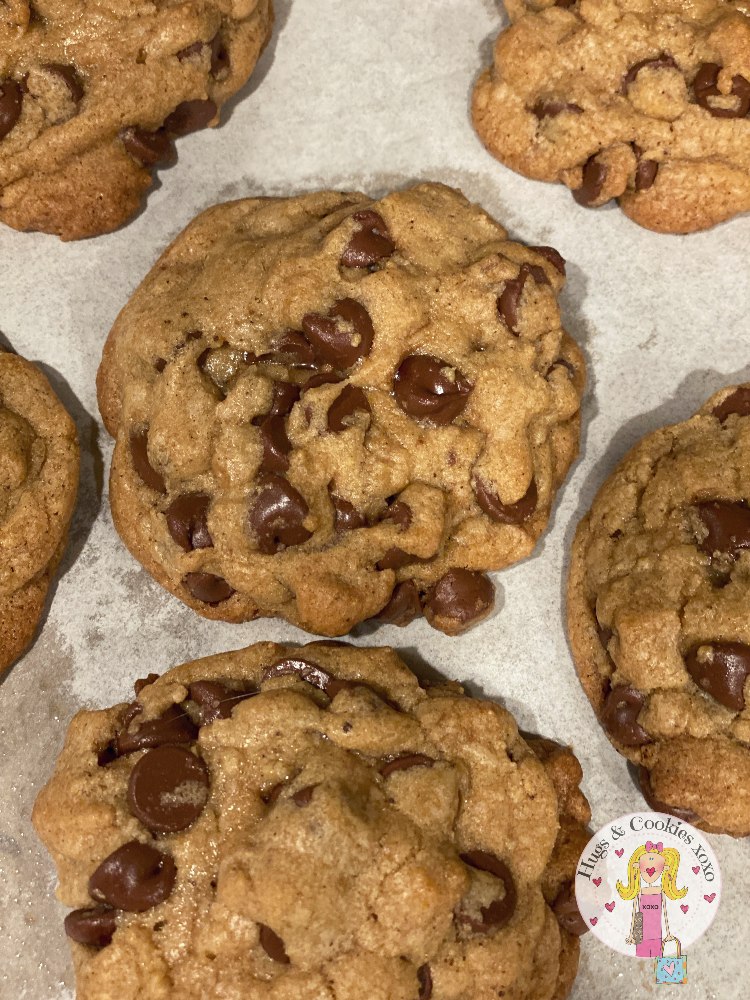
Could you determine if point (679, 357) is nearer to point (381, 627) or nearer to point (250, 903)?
point (381, 627)

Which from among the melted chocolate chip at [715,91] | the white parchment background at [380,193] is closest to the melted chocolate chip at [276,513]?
the white parchment background at [380,193]

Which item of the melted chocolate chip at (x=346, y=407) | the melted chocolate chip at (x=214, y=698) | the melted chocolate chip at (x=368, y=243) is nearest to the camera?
the melted chocolate chip at (x=214, y=698)

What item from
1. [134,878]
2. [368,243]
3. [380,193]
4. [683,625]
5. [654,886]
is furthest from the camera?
[380,193]

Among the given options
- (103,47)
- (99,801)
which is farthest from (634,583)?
(103,47)

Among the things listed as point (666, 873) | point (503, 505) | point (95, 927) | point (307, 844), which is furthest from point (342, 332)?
point (666, 873)

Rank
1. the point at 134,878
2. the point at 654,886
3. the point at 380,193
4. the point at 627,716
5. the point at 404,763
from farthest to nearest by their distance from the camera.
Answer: the point at 380,193, the point at 654,886, the point at 627,716, the point at 404,763, the point at 134,878

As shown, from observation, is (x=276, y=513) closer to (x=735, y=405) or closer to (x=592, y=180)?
(x=735, y=405)

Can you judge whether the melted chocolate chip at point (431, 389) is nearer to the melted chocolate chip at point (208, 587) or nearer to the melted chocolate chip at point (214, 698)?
the melted chocolate chip at point (208, 587)
